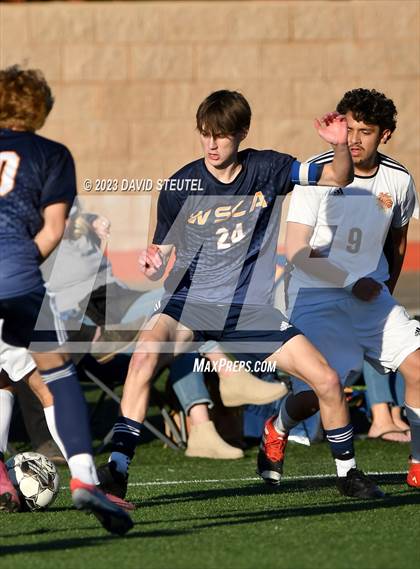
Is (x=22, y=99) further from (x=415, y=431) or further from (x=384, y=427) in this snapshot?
(x=384, y=427)

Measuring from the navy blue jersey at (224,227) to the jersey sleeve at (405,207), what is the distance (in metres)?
0.92

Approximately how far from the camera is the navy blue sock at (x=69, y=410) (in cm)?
544

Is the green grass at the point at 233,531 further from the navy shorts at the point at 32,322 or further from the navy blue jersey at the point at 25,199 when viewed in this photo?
the navy blue jersey at the point at 25,199

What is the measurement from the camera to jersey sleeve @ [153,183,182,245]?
6.72 metres

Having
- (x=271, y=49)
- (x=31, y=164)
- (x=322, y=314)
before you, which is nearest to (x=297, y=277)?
(x=322, y=314)

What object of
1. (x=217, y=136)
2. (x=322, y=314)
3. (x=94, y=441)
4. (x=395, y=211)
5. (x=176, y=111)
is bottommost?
(x=94, y=441)

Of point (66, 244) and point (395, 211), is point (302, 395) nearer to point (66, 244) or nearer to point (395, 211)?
point (395, 211)

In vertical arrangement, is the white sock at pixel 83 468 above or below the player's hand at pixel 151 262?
below

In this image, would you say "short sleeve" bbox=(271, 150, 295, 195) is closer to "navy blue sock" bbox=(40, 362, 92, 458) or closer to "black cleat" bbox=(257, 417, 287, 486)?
"black cleat" bbox=(257, 417, 287, 486)

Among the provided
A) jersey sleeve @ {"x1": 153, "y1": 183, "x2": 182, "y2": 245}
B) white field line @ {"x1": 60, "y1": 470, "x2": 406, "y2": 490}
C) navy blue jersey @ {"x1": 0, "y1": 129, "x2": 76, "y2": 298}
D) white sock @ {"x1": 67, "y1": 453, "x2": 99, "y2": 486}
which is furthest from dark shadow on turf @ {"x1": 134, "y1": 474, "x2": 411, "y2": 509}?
navy blue jersey @ {"x1": 0, "y1": 129, "x2": 76, "y2": 298}

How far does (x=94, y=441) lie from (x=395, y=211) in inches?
143

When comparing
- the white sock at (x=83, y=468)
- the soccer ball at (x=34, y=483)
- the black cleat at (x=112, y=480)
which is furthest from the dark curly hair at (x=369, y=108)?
the white sock at (x=83, y=468)

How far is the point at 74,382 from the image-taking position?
553cm

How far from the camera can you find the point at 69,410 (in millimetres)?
5469
